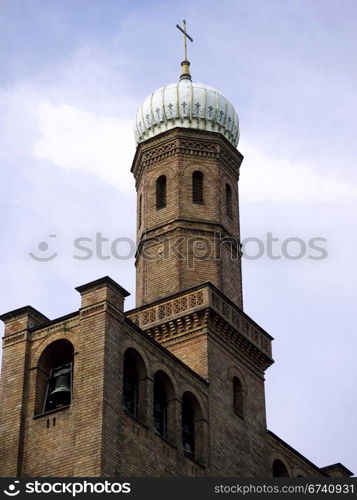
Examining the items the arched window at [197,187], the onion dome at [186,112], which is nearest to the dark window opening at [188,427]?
the arched window at [197,187]

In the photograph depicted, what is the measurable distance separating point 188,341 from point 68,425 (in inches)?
270

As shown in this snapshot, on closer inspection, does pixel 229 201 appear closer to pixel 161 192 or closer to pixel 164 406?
pixel 161 192

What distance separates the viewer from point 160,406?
32594 mm

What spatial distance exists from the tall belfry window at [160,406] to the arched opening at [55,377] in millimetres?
2636

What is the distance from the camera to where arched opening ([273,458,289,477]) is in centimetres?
3709

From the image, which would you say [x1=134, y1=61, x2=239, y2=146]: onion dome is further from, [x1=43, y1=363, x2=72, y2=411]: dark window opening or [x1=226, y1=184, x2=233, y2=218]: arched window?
[x1=43, y1=363, x2=72, y2=411]: dark window opening

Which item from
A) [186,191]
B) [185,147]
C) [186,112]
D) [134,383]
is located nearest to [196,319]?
[134,383]

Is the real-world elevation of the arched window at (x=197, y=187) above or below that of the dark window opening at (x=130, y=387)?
above

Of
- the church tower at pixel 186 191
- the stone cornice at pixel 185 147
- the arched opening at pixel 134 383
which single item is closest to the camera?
the arched opening at pixel 134 383

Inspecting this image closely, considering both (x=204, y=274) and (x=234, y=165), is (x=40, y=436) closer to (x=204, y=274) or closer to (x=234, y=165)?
(x=204, y=274)

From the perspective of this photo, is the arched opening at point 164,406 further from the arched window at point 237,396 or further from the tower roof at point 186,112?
the tower roof at point 186,112

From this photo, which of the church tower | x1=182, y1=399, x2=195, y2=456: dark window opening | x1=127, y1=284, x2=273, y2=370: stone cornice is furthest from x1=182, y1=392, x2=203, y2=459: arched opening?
the church tower

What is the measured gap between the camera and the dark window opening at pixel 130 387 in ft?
102

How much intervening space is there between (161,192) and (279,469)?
995 cm
